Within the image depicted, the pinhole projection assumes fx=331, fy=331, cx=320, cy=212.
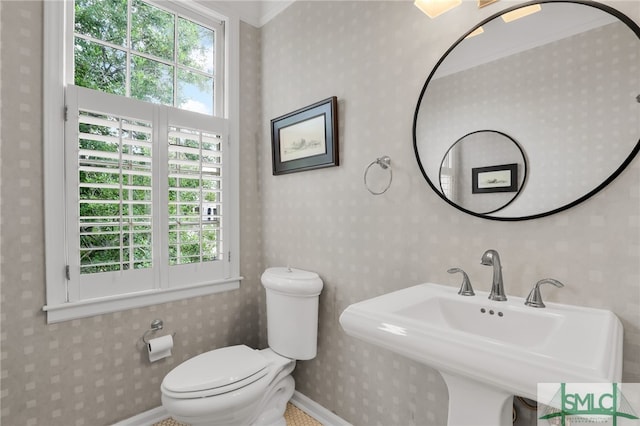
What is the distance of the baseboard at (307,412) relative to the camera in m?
1.72

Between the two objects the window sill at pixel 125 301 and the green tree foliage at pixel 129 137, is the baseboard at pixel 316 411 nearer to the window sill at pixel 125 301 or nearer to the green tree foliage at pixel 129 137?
the window sill at pixel 125 301

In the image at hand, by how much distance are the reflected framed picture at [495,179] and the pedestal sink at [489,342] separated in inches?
14.8

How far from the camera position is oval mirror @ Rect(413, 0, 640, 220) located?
963 millimetres

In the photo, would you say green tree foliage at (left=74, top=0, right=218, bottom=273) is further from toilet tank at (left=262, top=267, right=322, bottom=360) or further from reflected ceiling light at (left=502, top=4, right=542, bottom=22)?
reflected ceiling light at (left=502, top=4, right=542, bottom=22)

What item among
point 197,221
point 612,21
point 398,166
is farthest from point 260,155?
point 612,21

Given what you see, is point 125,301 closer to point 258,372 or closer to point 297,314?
point 258,372

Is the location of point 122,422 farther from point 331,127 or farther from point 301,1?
point 301,1

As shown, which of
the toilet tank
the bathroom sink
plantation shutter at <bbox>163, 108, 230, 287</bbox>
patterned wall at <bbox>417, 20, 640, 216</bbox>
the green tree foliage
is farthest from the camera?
plantation shutter at <bbox>163, 108, 230, 287</bbox>

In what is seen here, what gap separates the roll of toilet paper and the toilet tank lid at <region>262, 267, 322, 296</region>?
60 cm

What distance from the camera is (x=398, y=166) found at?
1478mm

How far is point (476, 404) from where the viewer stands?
88 centimetres

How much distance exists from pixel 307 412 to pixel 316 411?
7cm

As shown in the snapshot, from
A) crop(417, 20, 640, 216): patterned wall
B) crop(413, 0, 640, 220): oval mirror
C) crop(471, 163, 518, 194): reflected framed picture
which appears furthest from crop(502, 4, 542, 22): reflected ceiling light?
crop(471, 163, 518, 194): reflected framed picture

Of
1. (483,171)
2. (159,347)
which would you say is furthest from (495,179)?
(159,347)
